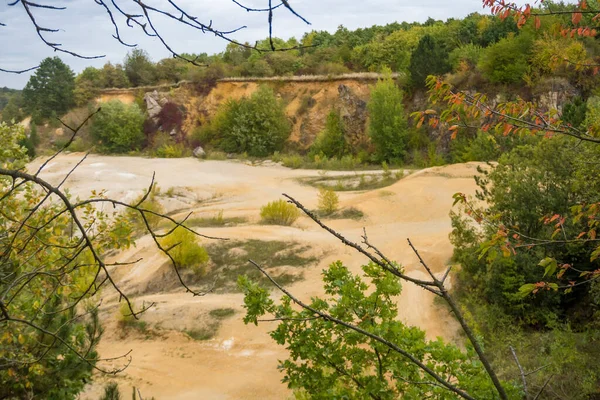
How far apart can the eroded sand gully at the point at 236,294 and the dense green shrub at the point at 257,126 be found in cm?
700

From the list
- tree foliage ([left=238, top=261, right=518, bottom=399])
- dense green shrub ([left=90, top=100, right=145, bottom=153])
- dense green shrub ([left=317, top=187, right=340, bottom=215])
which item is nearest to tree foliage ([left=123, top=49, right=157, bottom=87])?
dense green shrub ([left=90, top=100, right=145, bottom=153])

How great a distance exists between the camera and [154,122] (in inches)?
1352

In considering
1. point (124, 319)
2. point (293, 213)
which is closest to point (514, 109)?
point (124, 319)

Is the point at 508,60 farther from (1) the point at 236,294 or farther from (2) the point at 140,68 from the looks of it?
(2) the point at 140,68

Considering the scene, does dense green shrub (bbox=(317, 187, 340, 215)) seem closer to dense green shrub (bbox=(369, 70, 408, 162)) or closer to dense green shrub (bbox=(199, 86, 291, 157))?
dense green shrub (bbox=(369, 70, 408, 162))

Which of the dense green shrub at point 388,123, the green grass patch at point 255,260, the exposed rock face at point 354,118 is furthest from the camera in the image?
the exposed rock face at point 354,118

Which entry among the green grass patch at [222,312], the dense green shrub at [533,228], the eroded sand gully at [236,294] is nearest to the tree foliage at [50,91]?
the eroded sand gully at [236,294]

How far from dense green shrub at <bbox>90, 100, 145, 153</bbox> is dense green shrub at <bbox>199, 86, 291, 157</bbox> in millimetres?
5716

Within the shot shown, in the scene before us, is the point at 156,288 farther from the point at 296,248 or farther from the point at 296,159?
the point at 296,159

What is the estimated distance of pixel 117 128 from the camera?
3167 cm

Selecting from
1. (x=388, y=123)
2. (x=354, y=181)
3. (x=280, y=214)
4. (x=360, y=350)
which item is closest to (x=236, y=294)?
(x=280, y=214)

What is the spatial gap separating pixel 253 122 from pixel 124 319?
68.9 ft

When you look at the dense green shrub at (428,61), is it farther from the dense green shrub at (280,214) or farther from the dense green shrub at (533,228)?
the dense green shrub at (533,228)

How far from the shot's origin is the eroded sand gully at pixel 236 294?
307 inches
